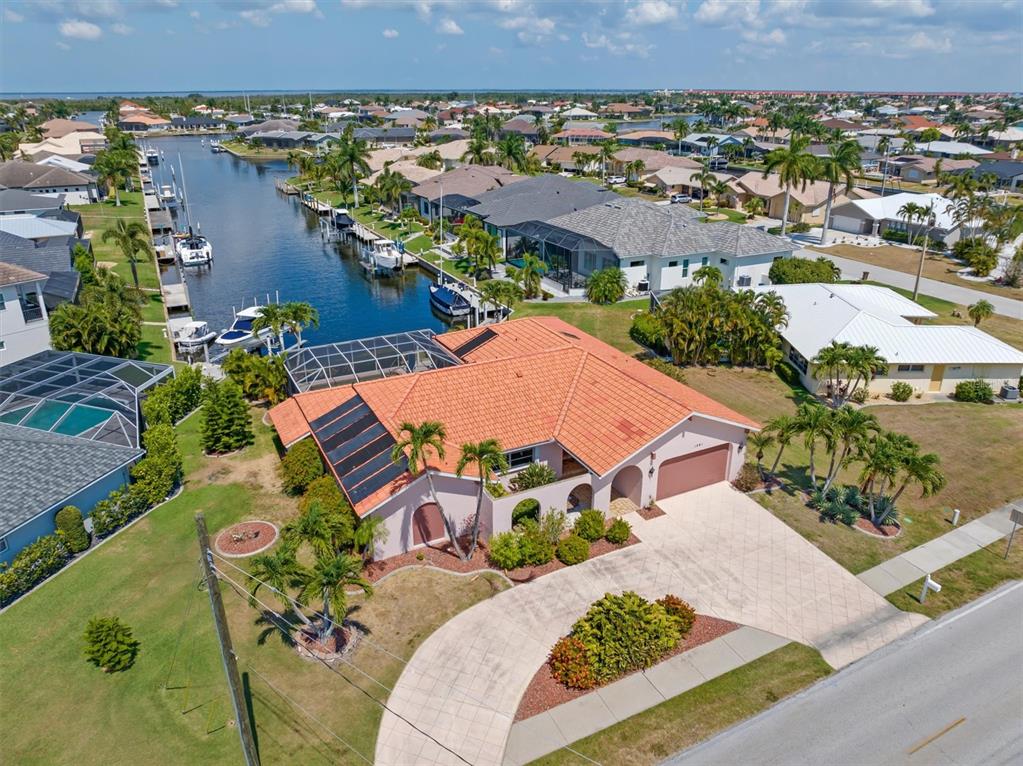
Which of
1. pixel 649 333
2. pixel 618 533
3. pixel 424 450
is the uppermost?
pixel 424 450

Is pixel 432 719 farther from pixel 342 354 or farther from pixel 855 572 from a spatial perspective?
pixel 342 354

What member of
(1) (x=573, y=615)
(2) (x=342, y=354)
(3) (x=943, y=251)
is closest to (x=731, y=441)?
(1) (x=573, y=615)

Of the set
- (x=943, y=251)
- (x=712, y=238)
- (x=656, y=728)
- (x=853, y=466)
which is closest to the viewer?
(x=656, y=728)

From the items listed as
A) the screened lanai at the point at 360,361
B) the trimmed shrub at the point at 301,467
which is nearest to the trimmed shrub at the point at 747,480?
the screened lanai at the point at 360,361

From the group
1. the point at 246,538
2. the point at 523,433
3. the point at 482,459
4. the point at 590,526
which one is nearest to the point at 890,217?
the point at 523,433

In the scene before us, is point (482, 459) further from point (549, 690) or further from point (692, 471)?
point (692, 471)

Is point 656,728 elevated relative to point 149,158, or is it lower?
lower
